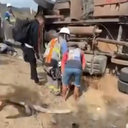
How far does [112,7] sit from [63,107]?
3.44 m

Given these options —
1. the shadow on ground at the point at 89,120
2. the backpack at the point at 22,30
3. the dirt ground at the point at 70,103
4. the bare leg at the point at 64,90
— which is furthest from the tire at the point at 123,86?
the backpack at the point at 22,30

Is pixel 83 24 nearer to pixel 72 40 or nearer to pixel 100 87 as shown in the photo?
pixel 72 40

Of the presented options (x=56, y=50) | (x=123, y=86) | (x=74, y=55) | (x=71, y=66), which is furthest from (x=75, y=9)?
(x=71, y=66)

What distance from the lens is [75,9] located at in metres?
8.05

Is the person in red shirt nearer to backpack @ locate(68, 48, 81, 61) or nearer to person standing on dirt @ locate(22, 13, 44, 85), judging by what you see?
backpack @ locate(68, 48, 81, 61)

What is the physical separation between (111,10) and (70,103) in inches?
125

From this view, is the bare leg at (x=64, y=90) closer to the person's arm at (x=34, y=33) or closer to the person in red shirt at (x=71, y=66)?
the person in red shirt at (x=71, y=66)

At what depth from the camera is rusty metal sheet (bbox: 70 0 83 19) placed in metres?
8.02

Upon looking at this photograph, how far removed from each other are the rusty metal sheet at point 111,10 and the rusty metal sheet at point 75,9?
3.04 ft

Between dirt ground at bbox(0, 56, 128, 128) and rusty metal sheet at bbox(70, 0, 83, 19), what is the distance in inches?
94.1

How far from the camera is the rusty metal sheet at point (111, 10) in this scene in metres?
6.29

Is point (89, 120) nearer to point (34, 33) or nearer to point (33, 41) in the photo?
point (33, 41)

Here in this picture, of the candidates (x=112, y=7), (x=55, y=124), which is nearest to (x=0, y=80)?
(x=55, y=124)

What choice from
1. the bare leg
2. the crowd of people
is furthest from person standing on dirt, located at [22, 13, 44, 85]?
the bare leg
